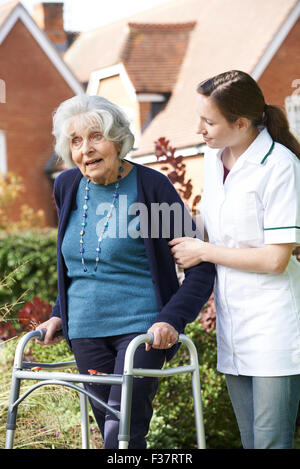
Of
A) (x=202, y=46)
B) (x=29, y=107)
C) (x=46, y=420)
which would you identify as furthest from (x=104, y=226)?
(x=29, y=107)

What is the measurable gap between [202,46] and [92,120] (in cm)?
1510

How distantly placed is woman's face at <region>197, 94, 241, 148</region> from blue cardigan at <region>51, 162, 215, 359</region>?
263mm

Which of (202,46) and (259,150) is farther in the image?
(202,46)

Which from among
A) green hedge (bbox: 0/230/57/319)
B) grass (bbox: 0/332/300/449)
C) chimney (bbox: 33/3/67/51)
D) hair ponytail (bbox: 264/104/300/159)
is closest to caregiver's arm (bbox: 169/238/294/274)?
hair ponytail (bbox: 264/104/300/159)

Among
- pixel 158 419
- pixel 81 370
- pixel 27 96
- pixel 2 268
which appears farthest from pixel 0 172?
pixel 81 370

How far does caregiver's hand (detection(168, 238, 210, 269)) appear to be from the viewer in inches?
109

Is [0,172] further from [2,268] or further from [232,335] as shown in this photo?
[232,335]

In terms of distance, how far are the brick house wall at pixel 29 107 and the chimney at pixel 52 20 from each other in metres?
3.42

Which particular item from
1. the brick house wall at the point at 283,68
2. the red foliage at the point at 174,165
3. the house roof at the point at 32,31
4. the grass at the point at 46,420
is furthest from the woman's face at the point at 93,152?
the house roof at the point at 32,31

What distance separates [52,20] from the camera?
71.9ft

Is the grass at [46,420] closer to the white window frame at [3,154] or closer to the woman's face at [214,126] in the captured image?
the woman's face at [214,126]

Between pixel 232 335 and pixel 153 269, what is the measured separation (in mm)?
398

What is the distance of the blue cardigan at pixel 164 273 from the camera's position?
2.73 meters

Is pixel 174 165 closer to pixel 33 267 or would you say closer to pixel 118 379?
pixel 118 379
